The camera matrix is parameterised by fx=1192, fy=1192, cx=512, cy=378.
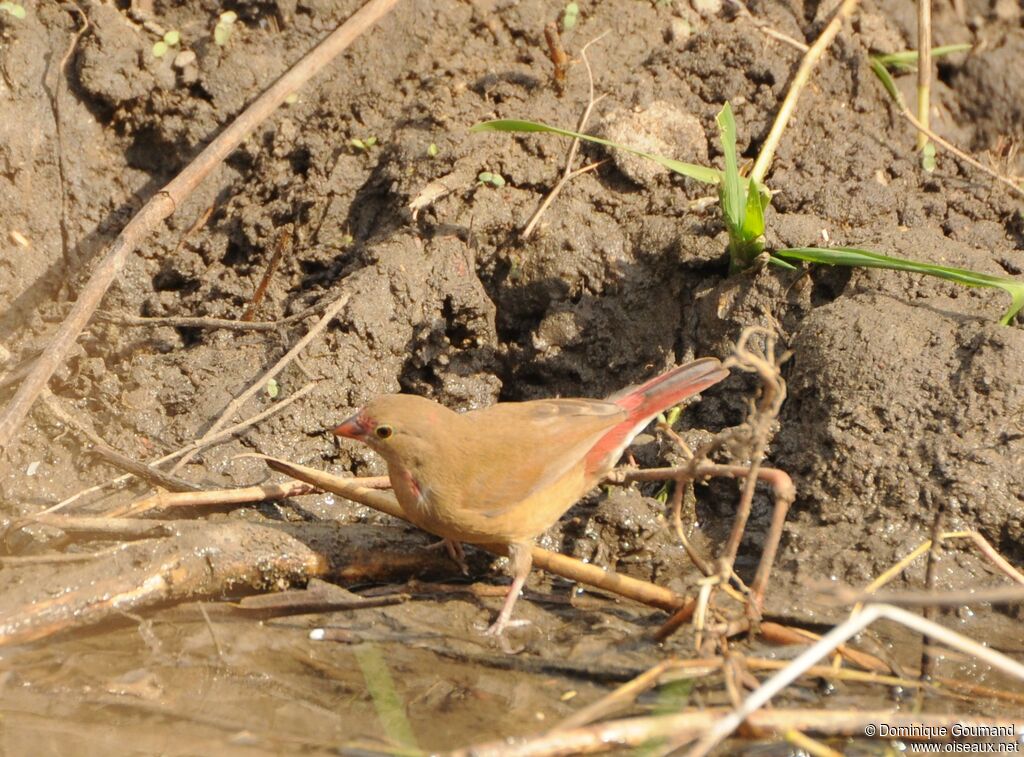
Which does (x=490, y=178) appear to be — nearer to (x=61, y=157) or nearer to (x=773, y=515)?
(x=61, y=157)

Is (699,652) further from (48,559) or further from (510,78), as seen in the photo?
(510,78)

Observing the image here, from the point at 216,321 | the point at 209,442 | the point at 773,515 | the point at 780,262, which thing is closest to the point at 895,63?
the point at 780,262

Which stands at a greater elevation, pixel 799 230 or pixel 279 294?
pixel 799 230

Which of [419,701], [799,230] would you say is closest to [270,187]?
[799,230]

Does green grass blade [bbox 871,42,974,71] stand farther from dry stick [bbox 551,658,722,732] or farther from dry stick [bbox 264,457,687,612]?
dry stick [bbox 551,658,722,732]

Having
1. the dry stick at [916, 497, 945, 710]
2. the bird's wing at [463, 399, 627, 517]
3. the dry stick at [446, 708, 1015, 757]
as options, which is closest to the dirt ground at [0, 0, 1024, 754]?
the dry stick at [916, 497, 945, 710]

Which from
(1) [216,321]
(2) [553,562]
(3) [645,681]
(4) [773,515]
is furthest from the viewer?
(1) [216,321]

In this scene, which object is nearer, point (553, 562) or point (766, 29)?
point (553, 562)

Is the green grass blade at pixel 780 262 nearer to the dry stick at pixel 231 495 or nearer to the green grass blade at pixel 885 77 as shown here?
the green grass blade at pixel 885 77
